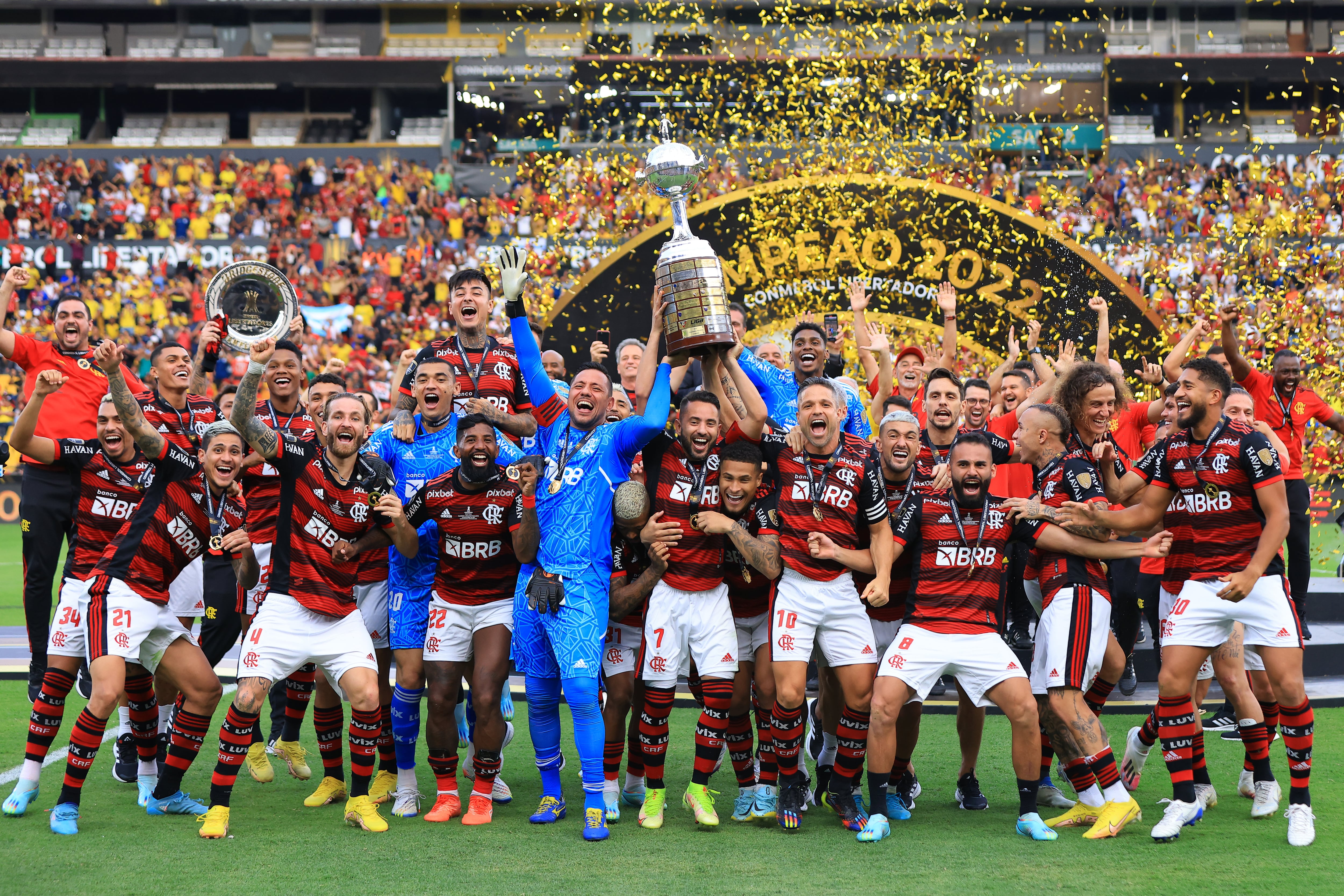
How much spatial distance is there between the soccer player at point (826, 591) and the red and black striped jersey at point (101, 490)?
343 centimetres

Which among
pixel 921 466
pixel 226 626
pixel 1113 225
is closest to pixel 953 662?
pixel 921 466

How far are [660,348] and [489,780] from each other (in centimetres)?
239

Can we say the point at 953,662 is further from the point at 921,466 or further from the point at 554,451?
the point at 554,451

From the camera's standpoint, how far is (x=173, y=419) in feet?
23.6

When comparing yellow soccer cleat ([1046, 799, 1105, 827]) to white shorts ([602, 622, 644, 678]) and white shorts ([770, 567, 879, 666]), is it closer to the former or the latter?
white shorts ([770, 567, 879, 666])

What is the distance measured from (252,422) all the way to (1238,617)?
4875 mm

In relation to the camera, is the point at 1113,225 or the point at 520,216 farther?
the point at 520,216

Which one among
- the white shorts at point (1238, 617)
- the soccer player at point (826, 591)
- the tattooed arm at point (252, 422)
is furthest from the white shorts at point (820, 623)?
the tattooed arm at point (252, 422)

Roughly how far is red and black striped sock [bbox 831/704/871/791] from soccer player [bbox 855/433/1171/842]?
0.15m

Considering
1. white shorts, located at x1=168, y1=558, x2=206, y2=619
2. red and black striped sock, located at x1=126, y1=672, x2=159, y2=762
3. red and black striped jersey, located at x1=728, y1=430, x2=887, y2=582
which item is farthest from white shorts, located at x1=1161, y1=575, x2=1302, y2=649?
red and black striped sock, located at x1=126, y1=672, x2=159, y2=762

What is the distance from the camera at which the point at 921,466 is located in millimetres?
6387

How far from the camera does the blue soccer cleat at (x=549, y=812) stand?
625 centimetres

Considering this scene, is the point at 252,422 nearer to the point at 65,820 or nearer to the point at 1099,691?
the point at 65,820

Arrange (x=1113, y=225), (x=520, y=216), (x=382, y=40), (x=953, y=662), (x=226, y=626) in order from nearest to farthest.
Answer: (x=953, y=662) < (x=226, y=626) < (x=1113, y=225) < (x=520, y=216) < (x=382, y=40)
